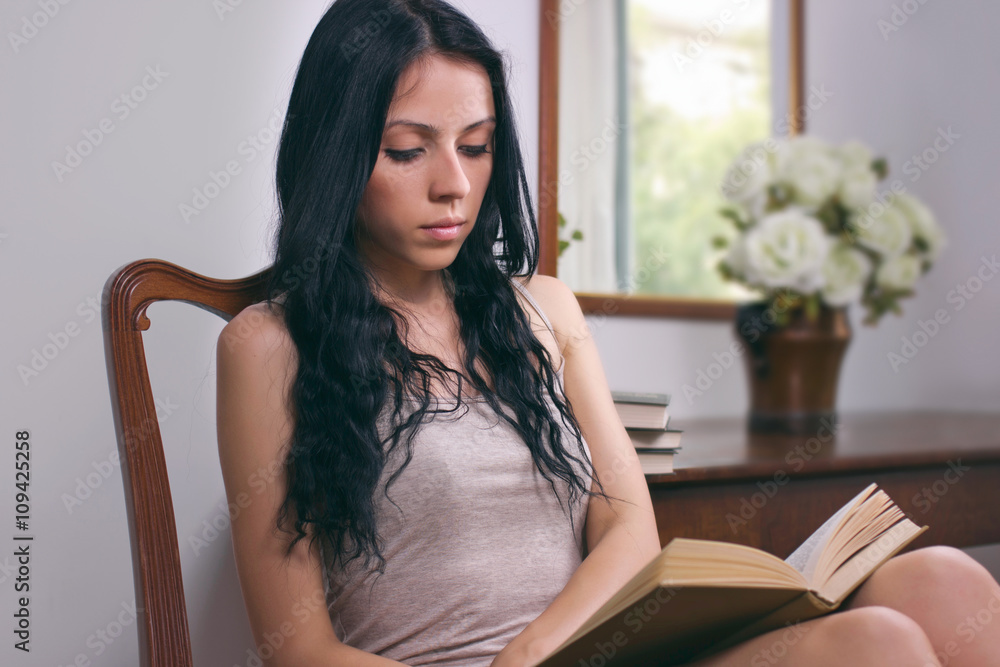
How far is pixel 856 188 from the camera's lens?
5.46ft

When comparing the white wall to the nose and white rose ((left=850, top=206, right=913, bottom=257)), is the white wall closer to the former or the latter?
the nose

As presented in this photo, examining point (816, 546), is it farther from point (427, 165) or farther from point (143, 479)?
point (143, 479)

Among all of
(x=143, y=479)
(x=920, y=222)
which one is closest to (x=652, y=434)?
(x=143, y=479)

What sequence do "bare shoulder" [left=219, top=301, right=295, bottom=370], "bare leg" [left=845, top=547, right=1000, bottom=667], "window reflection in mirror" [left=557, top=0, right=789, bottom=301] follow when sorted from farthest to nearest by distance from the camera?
1. "window reflection in mirror" [left=557, top=0, right=789, bottom=301]
2. "bare shoulder" [left=219, top=301, right=295, bottom=370]
3. "bare leg" [left=845, top=547, right=1000, bottom=667]

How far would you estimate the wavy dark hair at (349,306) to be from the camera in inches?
33.1

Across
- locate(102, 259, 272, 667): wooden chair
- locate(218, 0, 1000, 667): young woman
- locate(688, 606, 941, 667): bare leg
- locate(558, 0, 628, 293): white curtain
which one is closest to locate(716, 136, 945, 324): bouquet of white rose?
locate(558, 0, 628, 293): white curtain

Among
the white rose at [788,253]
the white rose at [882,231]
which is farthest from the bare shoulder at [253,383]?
the white rose at [882,231]

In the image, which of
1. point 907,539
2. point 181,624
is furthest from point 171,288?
point 907,539

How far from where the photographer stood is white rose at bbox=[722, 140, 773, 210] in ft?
5.56

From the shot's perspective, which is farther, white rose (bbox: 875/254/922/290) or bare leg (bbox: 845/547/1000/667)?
white rose (bbox: 875/254/922/290)

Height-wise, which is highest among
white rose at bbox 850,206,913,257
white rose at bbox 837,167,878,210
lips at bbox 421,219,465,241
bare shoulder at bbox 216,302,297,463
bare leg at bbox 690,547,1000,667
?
white rose at bbox 837,167,878,210

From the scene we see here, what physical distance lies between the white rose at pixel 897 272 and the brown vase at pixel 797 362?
0.13m

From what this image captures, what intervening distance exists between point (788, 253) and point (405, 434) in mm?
999

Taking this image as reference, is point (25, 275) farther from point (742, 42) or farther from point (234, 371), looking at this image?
point (742, 42)
